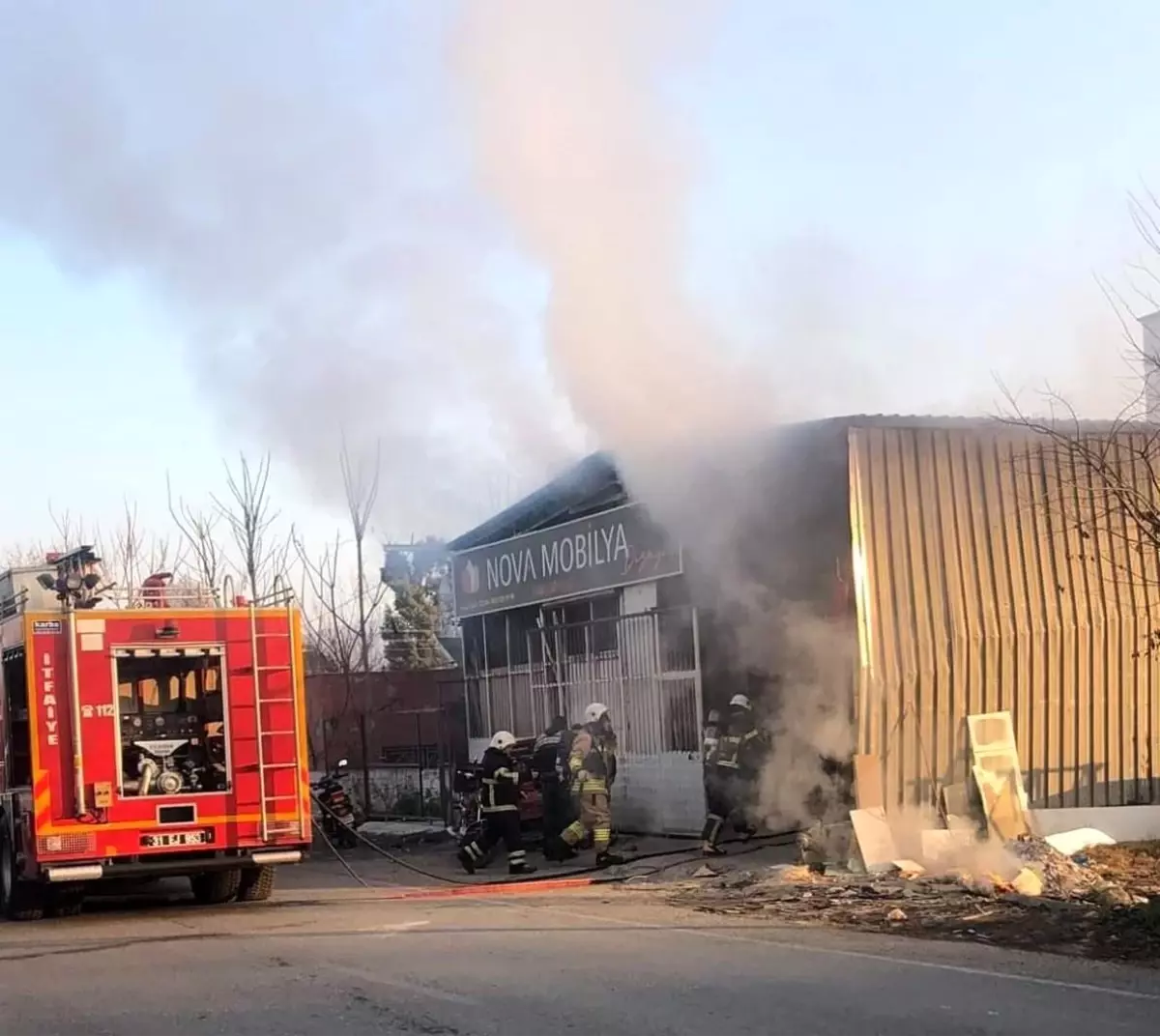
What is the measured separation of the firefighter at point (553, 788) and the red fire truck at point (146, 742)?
3.93 metres

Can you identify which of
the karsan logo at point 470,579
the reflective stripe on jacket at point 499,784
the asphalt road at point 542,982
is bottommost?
the asphalt road at point 542,982

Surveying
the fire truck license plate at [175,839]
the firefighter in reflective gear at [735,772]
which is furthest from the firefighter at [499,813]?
the fire truck license plate at [175,839]

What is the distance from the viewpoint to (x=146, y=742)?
12.7 metres

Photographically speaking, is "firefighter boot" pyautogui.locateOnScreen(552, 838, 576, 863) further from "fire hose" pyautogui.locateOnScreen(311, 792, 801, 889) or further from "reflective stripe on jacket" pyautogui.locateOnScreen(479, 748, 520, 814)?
"reflective stripe on jacket" pyautogui.locateOnScreen(479, 748, 520, 814)

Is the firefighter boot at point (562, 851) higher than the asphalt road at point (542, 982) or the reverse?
the reverse

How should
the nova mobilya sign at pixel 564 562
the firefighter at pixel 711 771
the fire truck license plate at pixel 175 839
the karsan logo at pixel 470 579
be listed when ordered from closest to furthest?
the fire truck license plate at pixel 175 839 < the firefighter at pixel 711 771 < the nova mobilya sign at pixel 564 562 < the karsan logo at pixel 470 579

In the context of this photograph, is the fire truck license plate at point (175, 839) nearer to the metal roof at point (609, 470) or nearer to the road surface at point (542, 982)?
the road surface at point (542, 982)

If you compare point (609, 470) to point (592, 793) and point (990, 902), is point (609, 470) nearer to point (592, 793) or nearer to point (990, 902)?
point (592, 793)

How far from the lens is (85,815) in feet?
38.3

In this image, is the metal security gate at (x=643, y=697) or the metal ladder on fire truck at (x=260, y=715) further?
the metal security gate at (x=643, y=697)

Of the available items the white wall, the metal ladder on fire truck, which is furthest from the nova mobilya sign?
the metal ladder on fire truck

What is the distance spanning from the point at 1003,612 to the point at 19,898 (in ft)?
31.3

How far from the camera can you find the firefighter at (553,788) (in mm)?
16305

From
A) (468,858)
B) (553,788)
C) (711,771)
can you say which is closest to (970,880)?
(711,771)
